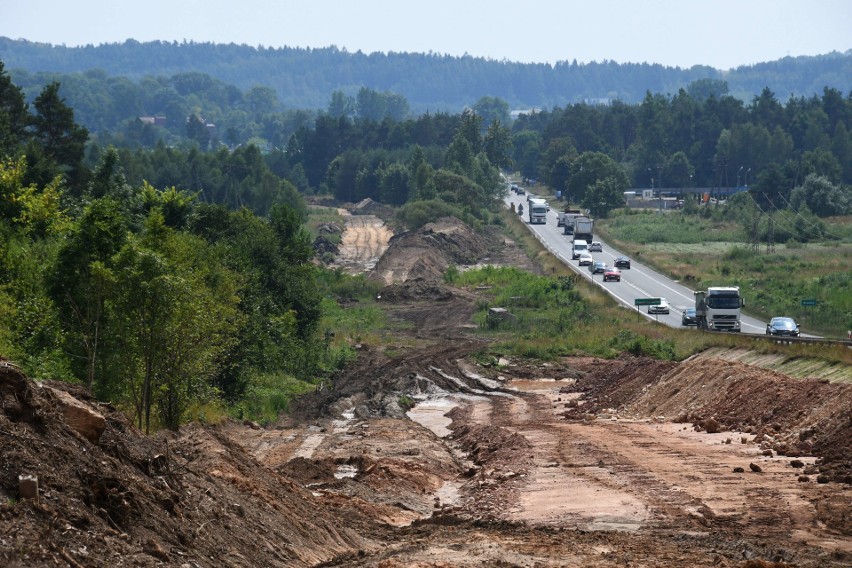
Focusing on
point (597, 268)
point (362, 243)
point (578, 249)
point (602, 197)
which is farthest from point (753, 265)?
point (602, 197)

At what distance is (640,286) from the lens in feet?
338

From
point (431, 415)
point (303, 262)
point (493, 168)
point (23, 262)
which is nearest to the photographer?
point (23, 262)

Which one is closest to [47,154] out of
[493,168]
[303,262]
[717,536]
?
[303,262]

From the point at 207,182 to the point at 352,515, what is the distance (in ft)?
489

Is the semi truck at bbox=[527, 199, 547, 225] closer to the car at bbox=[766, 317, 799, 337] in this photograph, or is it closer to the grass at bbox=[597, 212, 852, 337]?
the grass at bbox=[597, 212, 852, 337]

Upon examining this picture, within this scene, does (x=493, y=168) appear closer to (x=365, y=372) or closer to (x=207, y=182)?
(x=207, y=182)

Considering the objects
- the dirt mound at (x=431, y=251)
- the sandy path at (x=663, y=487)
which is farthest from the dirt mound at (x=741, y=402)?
the dirt mound at (x=431, y=251)

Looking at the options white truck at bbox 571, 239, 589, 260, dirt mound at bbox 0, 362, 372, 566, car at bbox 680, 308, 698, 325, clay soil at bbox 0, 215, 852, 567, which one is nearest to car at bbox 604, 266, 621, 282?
white truck at bbox 571, 239, 589, 260

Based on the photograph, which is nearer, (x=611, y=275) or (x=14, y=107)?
(x=14, y=107)

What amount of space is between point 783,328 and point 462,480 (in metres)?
36.6

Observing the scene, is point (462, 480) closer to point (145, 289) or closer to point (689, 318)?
point (145, 289)

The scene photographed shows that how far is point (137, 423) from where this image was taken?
36.3 meters

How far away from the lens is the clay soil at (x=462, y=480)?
20.1 metres

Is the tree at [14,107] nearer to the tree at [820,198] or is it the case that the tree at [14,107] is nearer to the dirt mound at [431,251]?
the dirt mound at [431,251]
